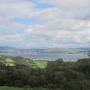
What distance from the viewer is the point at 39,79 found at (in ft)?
188

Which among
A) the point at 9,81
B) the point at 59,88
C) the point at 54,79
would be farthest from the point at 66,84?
the point at 9,81

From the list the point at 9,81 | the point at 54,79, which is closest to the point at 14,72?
the point at 9,81

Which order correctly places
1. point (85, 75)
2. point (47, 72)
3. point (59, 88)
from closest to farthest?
1. point (59, 88)
2. point (85, 75)
3. point (47, 72)

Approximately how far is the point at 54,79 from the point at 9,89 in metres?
12.6

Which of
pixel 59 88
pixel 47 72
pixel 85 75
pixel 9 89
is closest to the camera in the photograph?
pixel 9 89

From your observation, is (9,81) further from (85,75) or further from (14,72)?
(85,75)

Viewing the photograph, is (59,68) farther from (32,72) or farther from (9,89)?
(9,89)

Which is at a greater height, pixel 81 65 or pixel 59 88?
pixel 81 65

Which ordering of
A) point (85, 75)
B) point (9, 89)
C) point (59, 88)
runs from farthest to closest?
point (85, 75)
point (59, 88)
point (9, 89)

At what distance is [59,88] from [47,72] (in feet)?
26.8

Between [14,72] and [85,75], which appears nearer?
[85,75]

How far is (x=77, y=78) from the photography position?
52.3 metres

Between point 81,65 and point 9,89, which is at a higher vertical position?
point 81,65

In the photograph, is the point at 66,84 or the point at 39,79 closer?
the point at 66,84
